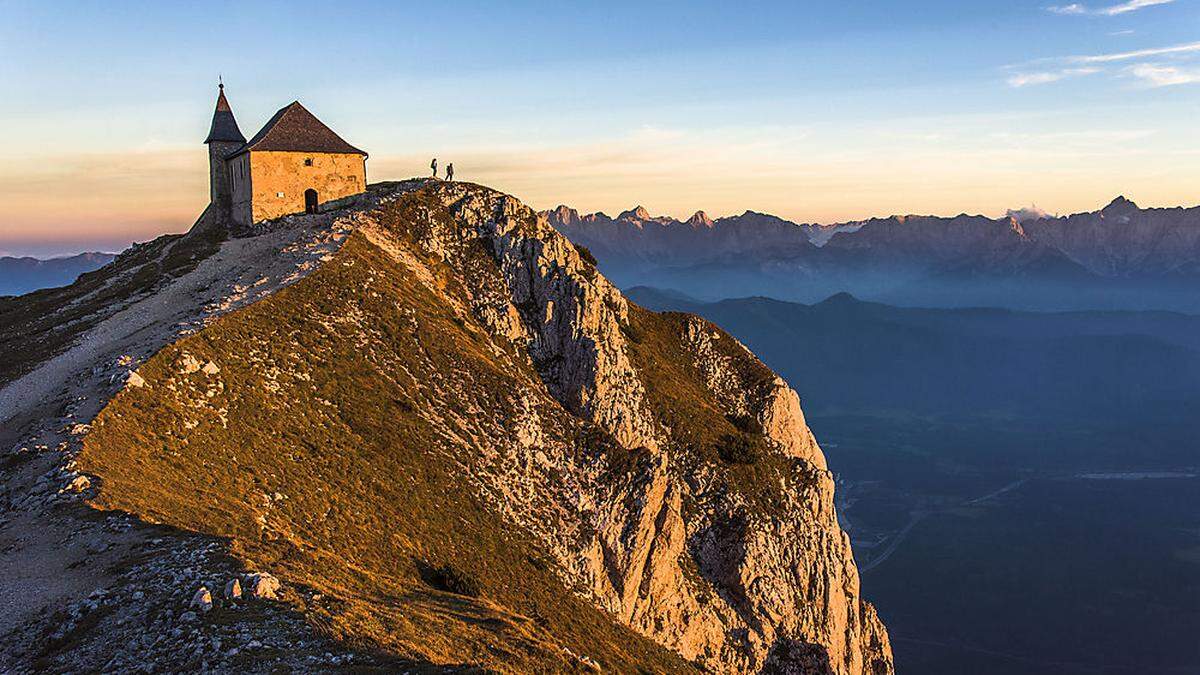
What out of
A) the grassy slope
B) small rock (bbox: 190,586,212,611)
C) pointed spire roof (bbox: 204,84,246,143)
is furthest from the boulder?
pointed spire roof (bbox: 204,84,246,143)

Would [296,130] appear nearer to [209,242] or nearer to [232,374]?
[209,242]

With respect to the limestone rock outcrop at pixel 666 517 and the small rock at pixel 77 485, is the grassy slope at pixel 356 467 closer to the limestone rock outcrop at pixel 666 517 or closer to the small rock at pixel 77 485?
the small rock at pixel 77 485

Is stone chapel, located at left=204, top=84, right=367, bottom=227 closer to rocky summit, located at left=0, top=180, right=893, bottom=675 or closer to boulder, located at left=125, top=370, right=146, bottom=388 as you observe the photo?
rocky summit, located at left=0, top=180, right=893, bottom=675

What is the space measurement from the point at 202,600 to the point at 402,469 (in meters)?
23.7

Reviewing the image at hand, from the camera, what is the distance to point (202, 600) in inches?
1025

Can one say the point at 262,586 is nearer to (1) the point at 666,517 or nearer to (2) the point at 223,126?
(1) the point at 666,517

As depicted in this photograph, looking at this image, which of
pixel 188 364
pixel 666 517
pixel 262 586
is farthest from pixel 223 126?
pixel 262 586

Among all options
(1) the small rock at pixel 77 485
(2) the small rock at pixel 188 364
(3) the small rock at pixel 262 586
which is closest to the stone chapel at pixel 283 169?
(2) the small rock at pixel 188 364

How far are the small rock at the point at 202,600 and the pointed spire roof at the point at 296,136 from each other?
62.6m

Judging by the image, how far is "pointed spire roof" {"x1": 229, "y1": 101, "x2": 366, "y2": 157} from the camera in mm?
80875

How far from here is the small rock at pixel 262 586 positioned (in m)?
26.9

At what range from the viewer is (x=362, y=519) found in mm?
42812

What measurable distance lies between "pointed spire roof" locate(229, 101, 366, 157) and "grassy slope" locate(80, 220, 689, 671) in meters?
19.9

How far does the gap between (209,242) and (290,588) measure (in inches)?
2415
